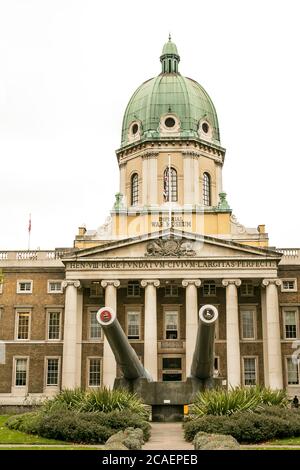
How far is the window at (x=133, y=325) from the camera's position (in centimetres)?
5122

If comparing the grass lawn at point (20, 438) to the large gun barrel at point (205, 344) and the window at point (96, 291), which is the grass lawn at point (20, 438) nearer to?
the large gun barrel at point (205, 344)

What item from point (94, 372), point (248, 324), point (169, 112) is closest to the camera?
point (94, 372)

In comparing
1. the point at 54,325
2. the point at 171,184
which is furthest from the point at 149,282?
the point at 171,184

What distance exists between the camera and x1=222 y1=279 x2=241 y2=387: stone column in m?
46.7

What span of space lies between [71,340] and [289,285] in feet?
55.2

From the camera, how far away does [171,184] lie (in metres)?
57.6

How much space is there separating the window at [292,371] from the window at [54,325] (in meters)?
17.2

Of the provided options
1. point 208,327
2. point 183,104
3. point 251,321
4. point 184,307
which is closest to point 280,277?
point 251,321

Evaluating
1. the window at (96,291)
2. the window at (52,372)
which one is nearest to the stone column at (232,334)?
the window at (96,291)

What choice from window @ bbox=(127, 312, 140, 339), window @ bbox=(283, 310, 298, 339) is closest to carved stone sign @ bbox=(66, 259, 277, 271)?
window @ bbox=(127, 312, 140, 339)

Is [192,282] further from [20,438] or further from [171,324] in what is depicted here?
[20,438]

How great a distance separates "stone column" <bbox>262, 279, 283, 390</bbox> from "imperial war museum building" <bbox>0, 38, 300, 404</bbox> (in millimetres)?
70

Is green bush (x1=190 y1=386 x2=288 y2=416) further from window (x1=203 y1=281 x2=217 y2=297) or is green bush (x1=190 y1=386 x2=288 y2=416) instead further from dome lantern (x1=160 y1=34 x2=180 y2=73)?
dome lantern (x1=160 y1=34 x2=180 y2=73)
